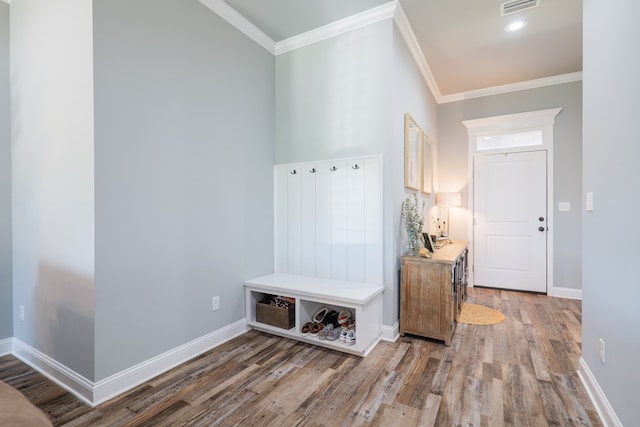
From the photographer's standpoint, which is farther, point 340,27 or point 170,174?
point 340,27

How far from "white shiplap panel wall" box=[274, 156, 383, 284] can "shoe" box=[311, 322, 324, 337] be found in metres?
0.46

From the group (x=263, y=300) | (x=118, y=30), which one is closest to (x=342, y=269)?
(x=263, y=300)

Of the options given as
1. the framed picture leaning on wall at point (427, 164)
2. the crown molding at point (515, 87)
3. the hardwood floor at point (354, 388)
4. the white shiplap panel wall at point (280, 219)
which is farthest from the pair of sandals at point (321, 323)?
the crown molding at point (515, 87)

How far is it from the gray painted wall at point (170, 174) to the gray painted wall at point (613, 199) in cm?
251

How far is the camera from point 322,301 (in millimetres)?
2457

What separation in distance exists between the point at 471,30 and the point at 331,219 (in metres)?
2.31

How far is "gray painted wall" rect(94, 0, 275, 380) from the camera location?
183 centimetres

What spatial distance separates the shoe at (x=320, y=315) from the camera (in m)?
2.74

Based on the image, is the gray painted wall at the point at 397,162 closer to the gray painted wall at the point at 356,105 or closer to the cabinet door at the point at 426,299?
the gray painted wall at the point at 356,105

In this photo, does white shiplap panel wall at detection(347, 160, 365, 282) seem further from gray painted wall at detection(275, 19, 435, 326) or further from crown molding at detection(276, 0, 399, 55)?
crown molding at detection(276, 0, 399, 55)

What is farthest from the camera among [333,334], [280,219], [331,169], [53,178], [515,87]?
[515,87]

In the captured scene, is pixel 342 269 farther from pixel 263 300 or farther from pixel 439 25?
pixel 439 25

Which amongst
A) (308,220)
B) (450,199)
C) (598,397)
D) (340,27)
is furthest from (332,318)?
(340,27)

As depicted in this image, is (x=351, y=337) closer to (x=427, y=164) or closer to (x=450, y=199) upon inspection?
(x=427, y=164)
